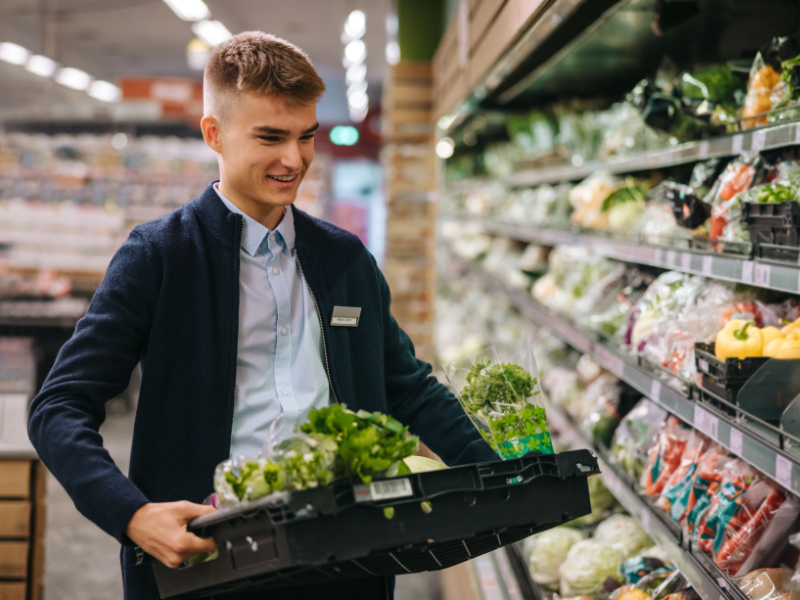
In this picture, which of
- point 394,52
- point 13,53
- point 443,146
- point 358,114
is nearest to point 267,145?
point 443,146

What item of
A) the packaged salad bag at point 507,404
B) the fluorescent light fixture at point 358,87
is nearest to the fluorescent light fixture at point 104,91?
the fluorescent light fixture at point 358,87

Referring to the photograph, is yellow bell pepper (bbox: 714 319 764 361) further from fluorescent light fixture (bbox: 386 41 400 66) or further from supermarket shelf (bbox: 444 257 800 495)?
fluorescent light fixture (bbox: 386 41 400 66)

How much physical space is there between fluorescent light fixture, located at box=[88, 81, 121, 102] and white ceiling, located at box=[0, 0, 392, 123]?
26 centimetres

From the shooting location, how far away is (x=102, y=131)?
8.48 metres

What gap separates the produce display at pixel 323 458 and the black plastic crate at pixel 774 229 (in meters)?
0.88

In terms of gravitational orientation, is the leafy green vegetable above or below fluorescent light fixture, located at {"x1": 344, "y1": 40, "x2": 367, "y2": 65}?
below

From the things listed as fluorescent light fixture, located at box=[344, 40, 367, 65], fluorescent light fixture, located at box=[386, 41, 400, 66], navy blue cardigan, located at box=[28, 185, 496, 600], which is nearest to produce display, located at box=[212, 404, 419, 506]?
navy blue cardigan, located at box=[28, 185, 496, 600]

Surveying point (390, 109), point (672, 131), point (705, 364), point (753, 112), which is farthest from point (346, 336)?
point (390, 109)

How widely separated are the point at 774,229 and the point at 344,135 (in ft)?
63.4

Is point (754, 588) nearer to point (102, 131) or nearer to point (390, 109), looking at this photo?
point (390, 109)

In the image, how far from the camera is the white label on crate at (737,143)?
1854 millimetres

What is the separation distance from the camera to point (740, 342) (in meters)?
1.72

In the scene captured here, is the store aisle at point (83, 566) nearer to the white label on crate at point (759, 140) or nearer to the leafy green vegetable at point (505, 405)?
the leafy green vegetable at point (505, 405)

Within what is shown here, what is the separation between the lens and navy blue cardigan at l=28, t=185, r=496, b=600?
4.12 ft
